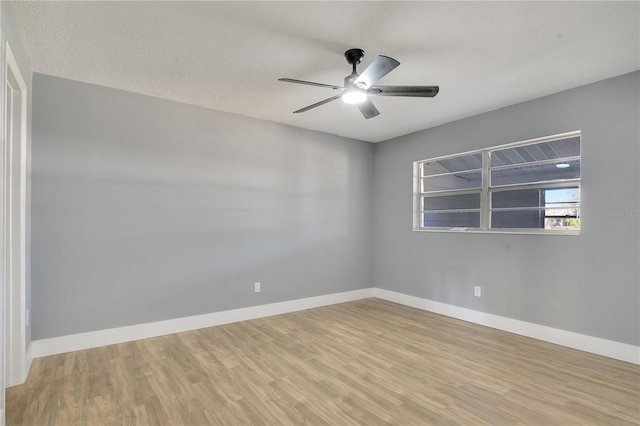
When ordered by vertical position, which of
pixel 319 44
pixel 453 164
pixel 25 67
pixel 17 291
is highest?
pixel 319 44

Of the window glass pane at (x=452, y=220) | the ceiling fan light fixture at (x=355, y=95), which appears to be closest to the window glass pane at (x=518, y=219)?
the window glass pane at (x=452, y=220)

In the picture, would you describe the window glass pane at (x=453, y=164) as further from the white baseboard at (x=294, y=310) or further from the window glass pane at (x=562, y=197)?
the white baseboard at (x=294, y=310)

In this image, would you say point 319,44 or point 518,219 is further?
point 518,219

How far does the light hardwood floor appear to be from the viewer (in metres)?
1.99

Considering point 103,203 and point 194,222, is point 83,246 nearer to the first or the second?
point 103,203

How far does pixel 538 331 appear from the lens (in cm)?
330

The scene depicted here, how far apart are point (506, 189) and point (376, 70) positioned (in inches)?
98.4

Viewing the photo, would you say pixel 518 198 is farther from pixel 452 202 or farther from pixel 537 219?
pixel 452 202

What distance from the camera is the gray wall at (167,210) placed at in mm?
2887

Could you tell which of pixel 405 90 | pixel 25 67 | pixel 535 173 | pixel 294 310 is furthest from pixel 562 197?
pixel 25 67

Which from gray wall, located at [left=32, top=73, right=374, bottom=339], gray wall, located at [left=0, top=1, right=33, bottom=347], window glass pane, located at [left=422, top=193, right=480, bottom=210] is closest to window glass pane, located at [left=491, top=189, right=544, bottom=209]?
window glass pane, located at [left=422, top=193, right=480, bottom=210]

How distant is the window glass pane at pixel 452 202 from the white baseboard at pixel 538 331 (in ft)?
4.31

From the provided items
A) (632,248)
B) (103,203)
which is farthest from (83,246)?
(632,248)

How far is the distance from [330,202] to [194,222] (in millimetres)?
2014
